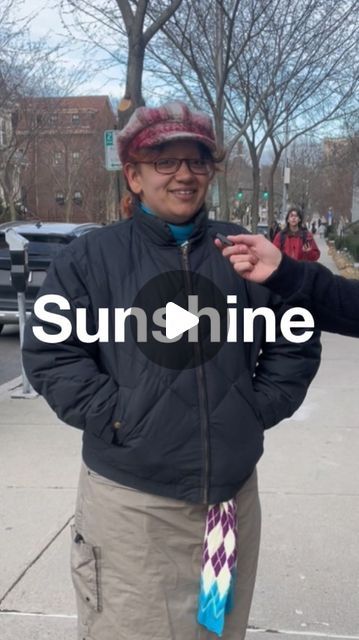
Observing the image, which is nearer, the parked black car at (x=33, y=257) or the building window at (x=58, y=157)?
the parked black car at (x=33, y=257)

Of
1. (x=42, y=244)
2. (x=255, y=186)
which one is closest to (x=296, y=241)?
(x=42, y=244)

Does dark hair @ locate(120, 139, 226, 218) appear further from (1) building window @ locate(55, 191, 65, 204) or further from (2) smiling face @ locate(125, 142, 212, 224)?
(1) building window @ locate(55, 191, 65, 204)

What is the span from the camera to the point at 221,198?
19875mm

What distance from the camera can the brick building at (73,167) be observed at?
2955 centimetres

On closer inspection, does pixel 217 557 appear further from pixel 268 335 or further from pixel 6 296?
pixel 6 296

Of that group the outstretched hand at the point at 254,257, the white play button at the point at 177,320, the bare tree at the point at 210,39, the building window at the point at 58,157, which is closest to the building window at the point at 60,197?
the building window at the point at 58,157

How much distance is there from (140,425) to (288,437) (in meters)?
3.39

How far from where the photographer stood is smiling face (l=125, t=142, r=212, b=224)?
201 cm

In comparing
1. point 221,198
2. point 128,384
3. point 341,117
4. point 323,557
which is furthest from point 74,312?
point 341,117

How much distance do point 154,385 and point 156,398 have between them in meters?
0.03

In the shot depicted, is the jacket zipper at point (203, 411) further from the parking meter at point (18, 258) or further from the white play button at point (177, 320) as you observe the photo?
the parking meter at point (18, 258)

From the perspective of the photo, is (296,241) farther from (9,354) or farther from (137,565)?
(137,565)

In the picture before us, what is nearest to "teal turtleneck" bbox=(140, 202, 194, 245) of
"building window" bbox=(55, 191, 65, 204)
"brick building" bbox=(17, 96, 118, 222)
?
"brick building" bbox=(17, 96, 118, 222)

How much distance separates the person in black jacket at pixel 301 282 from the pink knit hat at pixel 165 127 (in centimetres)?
33
